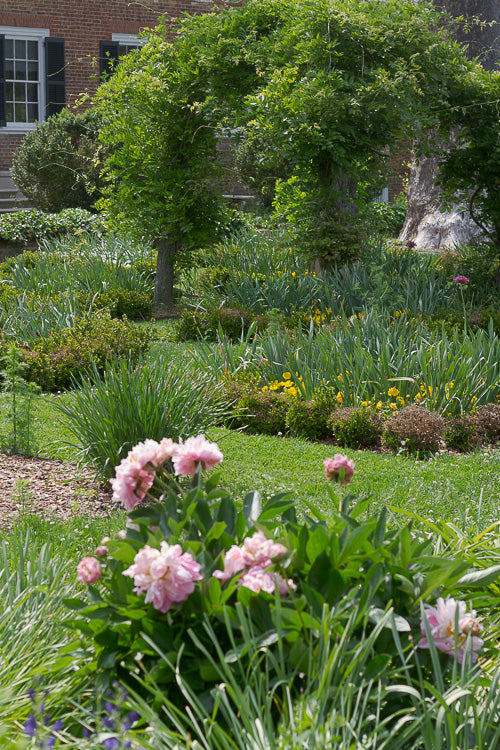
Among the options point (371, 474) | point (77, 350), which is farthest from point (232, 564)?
point (77, 350)

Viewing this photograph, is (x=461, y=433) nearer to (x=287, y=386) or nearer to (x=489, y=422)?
(x=489, y=422)

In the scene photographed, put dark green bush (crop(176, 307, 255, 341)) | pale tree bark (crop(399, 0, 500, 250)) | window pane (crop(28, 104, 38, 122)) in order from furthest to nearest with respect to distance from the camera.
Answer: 1. window pane (crop(28, 104, 38, 122))
2. pale tree bark (crop(399, 0, 500, 250))
3. dark green bush (crop(176, 307, 255, 341))

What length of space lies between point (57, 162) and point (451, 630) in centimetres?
1448

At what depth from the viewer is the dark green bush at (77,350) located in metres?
6.33

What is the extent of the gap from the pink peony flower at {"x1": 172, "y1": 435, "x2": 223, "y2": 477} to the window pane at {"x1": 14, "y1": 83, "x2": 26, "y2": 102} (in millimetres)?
17004

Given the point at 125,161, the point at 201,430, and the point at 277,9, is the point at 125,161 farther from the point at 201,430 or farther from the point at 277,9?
the point at 201,430

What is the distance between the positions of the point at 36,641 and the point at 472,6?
13748 millimetres

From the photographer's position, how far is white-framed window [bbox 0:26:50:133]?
55.2 feet

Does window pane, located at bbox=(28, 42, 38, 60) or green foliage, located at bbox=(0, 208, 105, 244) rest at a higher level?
window pane, located at bbox=(28, 42, 38, 60)

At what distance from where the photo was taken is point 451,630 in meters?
1.76

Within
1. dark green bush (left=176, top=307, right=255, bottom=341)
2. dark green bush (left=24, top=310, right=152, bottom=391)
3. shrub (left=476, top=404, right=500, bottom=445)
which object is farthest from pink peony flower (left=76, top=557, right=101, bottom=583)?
dark green bush (left=176, top=307, right=255, bottom=341)

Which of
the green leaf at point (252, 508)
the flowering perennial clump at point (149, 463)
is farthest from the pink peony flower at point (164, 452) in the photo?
the green leaf at point (252, 508)

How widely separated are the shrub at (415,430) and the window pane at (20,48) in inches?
593

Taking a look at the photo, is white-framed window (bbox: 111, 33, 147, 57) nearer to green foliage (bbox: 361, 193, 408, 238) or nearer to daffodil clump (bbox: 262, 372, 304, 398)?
green foliage (bbox: 361, 193, 408, 238)
